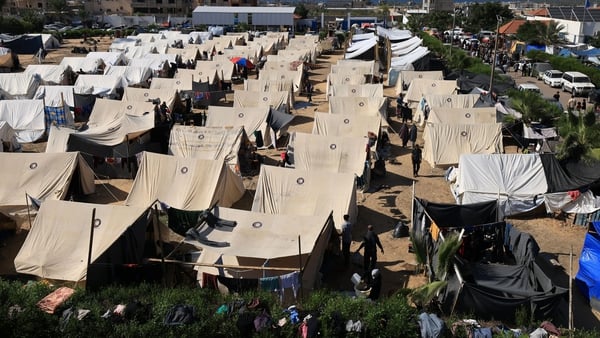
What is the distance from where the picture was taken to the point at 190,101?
88.0 ft

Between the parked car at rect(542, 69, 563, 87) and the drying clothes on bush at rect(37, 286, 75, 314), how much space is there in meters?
33.4

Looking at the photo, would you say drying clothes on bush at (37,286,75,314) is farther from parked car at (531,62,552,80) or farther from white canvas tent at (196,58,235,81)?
parked car at (531,62,552,80)

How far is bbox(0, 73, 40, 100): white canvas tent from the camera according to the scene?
88.4ft

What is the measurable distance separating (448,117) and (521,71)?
24.4 m

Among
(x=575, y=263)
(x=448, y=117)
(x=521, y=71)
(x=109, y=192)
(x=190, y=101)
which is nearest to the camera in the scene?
(x=575, y=263)

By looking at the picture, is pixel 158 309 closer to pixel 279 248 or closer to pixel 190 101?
pixel 279 248

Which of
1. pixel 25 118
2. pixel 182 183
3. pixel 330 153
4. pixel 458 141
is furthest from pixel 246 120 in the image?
pixel 25 118

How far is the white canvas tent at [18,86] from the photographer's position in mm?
26938

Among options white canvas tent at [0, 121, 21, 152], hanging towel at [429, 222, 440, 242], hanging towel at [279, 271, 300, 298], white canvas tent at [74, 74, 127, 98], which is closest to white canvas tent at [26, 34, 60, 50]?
white canvas tent at [74, 74, 127, 98]

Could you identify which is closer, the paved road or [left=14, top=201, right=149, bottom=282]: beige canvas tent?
[left=14, top=201, right=149, bottom=282]: beige canvas tent

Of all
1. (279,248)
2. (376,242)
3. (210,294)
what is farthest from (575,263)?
(210,294)

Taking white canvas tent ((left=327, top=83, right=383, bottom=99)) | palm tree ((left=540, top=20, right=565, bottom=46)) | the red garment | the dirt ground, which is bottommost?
the dirt ground

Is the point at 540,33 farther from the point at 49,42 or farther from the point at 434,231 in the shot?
the point at 49,42

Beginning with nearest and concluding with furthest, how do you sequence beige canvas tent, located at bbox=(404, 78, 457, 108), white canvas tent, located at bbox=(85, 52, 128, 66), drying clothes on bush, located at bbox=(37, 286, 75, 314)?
drying clothes on bush, located at bbox=(37, 286, 75, 314) < beige canvas tent, located at bbox=(404, 78, 457, 108) < white canvas tent, located at bbox=(85, 52, 128, 66)
